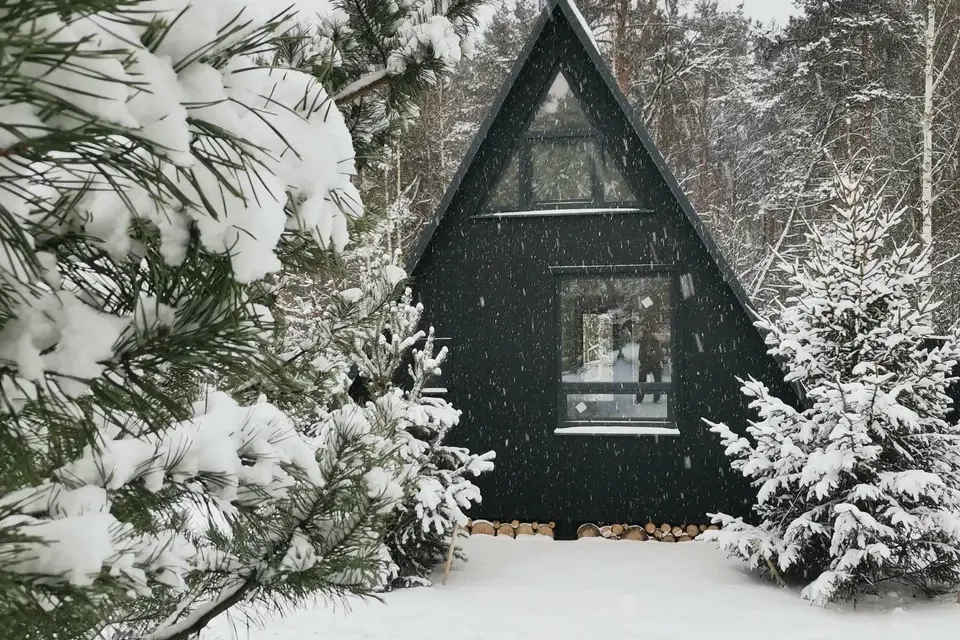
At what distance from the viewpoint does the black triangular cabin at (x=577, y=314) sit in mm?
8250

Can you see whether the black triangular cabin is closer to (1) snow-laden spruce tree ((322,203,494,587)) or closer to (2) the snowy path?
(2) the snowy path

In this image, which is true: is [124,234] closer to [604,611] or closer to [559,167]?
[604,611]

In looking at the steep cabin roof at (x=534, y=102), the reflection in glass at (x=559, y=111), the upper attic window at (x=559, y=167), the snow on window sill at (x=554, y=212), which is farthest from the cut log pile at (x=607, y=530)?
the reflection in glass at (x=559, y=111)

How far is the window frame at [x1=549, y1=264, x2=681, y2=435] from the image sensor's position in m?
8.39

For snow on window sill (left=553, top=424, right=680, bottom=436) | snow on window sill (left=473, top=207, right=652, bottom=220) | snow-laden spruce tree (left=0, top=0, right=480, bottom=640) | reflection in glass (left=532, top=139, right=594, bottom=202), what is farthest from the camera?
reflection in glass (left=532, top=139, right=594, bottom=202)

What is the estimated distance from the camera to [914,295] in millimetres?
6852

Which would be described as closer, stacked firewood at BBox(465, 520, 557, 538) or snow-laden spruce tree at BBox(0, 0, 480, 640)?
snow-laden spruce tree at BBox(0, 0, 480, 640)

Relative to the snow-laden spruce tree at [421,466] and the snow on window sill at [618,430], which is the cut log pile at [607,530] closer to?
the snow on window sill at [618,430]

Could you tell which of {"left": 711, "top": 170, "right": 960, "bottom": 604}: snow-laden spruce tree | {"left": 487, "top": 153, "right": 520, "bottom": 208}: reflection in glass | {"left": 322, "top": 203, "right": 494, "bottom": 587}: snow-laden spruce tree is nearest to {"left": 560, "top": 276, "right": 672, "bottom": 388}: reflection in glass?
{"left": 487, "top": 153, "right": 520, "bottom": 208}: reflection in glass

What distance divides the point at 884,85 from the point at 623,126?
10649 millimetres

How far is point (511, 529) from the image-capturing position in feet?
27.9

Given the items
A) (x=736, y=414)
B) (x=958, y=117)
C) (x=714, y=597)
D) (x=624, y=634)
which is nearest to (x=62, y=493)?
(x=624, y=634)

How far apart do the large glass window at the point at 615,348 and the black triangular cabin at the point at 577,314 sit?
0.05 ft

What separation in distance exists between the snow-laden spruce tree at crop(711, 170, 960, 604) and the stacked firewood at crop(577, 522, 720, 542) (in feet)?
4.30
